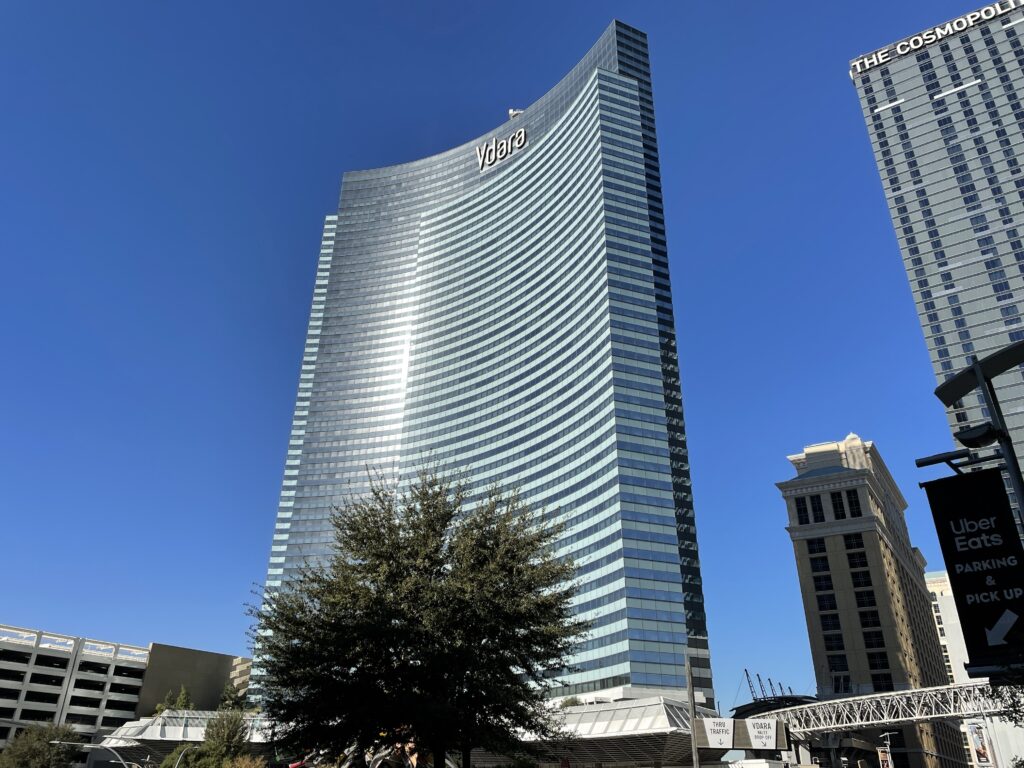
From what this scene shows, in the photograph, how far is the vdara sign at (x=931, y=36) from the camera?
175 metres

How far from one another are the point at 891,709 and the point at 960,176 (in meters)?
140

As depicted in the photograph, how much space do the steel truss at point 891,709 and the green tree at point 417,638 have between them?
50481 mm

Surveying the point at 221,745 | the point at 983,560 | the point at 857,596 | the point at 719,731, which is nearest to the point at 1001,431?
the point at 983,560

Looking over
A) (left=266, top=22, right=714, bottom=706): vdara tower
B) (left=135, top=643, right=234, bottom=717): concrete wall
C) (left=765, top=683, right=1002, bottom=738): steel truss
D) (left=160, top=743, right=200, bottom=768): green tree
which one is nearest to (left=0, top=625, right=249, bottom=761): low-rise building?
(left=135, top=643, right=234, bottom=717): concrete wall

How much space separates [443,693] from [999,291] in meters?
169

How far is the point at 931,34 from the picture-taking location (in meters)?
183

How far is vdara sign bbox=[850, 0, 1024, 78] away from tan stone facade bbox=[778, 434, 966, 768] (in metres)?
113

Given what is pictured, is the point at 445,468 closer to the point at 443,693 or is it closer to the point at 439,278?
the point at 439,278

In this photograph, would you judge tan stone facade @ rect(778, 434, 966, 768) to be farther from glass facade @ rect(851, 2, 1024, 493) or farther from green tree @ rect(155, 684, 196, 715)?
green tree @ rect(155, 684, 196, 715)

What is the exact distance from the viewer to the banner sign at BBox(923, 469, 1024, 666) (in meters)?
10.2

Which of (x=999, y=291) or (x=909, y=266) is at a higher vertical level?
(x=909, y=266)

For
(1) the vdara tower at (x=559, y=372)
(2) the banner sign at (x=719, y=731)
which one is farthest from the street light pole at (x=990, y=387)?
(1) the vdara tower at (x=559, y=372)

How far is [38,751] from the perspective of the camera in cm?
8375

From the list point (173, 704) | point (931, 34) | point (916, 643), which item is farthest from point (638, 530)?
point (931, 34)
